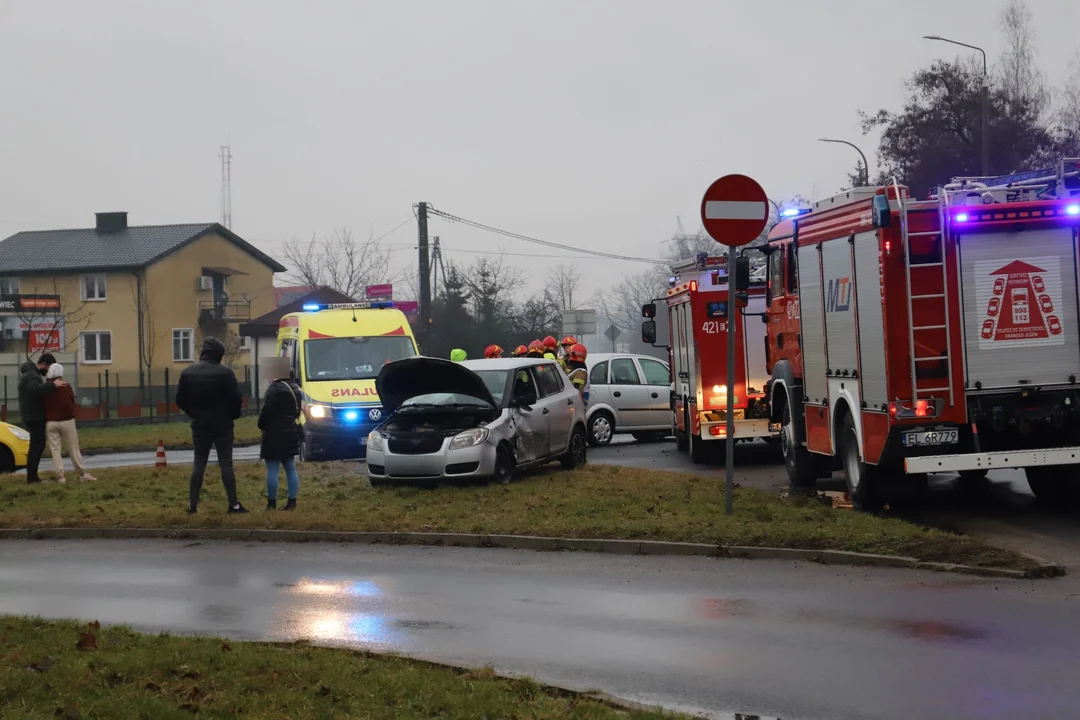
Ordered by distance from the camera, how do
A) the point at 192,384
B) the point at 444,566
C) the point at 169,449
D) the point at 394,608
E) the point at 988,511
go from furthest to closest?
the point at 169,449 → the point at 192,384 → the point at 988,511 → the point at 444,566 → the point at 394,608

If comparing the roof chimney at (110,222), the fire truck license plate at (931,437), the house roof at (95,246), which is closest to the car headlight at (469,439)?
the fire truck license plate at (931,437)

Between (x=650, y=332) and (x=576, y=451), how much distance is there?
5067 mm

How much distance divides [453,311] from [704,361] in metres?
35.7

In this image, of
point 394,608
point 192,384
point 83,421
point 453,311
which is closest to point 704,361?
point 192,384

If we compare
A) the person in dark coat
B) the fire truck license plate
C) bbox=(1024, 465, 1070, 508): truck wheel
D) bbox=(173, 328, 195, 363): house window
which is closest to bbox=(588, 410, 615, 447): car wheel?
the person in dark coat

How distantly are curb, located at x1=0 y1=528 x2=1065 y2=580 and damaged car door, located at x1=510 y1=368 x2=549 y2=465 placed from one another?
13.4 feet

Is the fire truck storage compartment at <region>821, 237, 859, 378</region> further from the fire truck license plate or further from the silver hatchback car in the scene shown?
the silver hatchback car

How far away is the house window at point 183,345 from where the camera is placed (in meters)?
67.7

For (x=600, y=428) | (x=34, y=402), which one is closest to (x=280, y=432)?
(x=34, y=402)

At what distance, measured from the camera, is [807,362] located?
1412 cm

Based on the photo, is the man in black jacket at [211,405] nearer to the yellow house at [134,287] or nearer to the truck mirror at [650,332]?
the truck mirror at [650,332]

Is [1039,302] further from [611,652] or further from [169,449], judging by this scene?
[169,449]

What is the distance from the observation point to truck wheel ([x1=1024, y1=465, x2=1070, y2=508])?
12.7 metres

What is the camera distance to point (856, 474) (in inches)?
497
